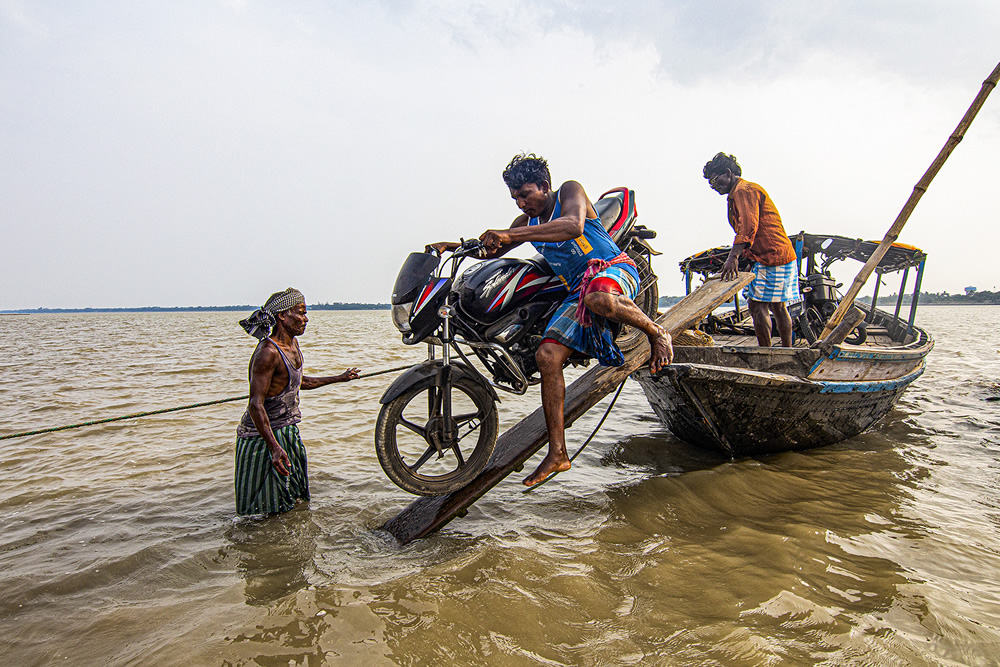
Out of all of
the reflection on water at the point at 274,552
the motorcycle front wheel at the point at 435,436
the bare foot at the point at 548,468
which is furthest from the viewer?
the bare foot at the point at 548,468

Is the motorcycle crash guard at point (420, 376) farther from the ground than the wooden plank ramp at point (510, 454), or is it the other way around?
the motorcycle crash guard at point (420, 376)

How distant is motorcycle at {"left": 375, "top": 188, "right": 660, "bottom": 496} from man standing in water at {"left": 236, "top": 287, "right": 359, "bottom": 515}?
1050mm

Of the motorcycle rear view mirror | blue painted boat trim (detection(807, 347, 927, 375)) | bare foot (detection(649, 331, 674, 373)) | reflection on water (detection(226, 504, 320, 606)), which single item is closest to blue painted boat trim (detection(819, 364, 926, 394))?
blue painted boat trim (detection(807, 347, 927, 375))

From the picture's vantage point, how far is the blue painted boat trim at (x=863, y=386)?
480 cm

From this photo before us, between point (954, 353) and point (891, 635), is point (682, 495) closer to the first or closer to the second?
point (891, 635)

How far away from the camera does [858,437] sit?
6086 millimetres

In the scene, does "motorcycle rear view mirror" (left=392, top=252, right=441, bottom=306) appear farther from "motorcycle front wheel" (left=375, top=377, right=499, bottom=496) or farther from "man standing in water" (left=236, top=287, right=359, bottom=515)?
"man standing in water" (left=236, top=287, right=359, bottom=515)

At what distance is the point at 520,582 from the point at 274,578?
138cm

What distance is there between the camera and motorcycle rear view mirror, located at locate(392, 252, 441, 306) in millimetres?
2988

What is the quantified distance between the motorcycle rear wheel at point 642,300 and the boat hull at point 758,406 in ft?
1.03

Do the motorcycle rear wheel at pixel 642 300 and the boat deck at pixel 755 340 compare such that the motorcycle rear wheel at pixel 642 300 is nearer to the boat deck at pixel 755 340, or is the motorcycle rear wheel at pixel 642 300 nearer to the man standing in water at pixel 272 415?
the boat deck at pixel 755 340

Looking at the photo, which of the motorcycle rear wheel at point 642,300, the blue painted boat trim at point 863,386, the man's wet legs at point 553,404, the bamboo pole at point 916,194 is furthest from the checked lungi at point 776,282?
the man's wet legs at point 553,404

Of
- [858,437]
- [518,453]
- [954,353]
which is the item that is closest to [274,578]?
[518,453]

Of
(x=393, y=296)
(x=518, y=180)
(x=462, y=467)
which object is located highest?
(x=518, y=180)
